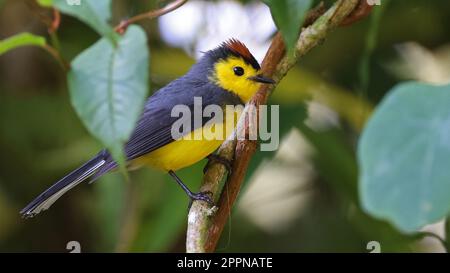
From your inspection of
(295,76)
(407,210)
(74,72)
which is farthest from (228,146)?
(407,210)

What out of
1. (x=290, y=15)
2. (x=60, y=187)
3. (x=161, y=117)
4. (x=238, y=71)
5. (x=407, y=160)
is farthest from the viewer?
(x=238, y=71)

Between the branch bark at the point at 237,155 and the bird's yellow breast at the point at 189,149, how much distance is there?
0.22ft

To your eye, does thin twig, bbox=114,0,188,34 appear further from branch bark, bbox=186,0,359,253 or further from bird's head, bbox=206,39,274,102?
bird's head, bbox=206,39,274,102

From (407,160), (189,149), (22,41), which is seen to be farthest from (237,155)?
(407,160)

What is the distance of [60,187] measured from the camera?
224 cm

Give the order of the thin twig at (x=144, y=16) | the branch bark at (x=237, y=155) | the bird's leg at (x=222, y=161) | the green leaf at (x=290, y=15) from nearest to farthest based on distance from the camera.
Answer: the green leaf at (x=290, y=15) → the thin twig at (x=144, y=16) → the branch bark at (x=237, y=155) → the bird's leg at (x=222, y=161)

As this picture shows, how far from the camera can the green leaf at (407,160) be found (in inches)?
37.8

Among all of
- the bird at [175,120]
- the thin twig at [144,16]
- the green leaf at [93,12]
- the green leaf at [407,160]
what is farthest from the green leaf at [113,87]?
the bird at [175,120]

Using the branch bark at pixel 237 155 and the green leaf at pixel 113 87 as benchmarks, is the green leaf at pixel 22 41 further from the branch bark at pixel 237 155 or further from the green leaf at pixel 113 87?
the branch bark at pixel 237 155

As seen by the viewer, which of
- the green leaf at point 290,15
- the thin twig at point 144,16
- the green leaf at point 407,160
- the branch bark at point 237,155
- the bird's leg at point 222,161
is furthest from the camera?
the bird's leg at point 222,161

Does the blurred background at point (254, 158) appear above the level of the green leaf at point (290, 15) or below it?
above

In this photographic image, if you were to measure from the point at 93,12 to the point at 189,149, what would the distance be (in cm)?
120

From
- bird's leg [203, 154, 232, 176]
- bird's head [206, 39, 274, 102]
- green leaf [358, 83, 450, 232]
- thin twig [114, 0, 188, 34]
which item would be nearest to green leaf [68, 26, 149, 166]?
thin twig [114, 0, 188, 34]

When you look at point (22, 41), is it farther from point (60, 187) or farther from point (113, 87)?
point (60, 187)
